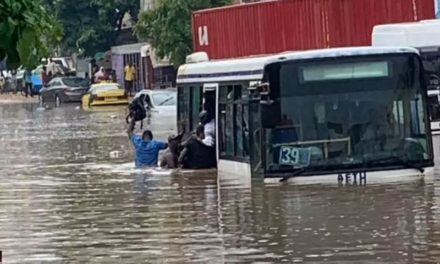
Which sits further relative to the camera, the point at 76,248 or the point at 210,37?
the point at 210,37

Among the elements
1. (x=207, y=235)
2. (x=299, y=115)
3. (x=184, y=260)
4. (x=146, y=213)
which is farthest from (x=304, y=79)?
(x=184, y=260)

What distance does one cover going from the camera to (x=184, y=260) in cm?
1421

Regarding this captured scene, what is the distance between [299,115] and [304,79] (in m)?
0.56

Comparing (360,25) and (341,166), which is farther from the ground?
(360,25)

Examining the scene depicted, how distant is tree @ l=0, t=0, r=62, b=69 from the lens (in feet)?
26.9

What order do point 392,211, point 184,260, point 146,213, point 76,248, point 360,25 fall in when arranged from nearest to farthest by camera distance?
point 184,260
point 76,248
point 392,211
point 146,213
point 360,25

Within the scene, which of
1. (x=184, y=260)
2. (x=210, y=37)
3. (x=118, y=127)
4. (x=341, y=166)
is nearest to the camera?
(x=184, y=260)

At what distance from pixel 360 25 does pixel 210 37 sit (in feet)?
13.6

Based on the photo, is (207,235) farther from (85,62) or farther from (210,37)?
(85,62)

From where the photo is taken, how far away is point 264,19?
30672 millimetres

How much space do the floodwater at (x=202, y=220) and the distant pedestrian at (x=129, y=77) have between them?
4545 centimetres

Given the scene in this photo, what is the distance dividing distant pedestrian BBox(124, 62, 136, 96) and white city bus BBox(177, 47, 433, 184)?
52991 mm

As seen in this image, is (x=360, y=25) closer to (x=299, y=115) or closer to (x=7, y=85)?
(x=299, y=115)

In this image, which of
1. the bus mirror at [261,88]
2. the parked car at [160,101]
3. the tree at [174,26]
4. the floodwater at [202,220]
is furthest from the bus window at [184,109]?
the tree at [174,26]
